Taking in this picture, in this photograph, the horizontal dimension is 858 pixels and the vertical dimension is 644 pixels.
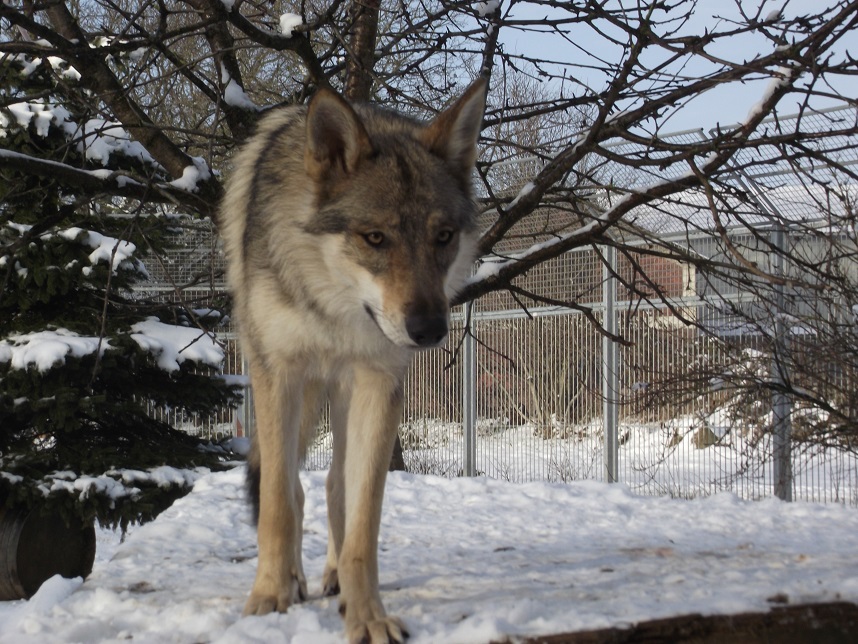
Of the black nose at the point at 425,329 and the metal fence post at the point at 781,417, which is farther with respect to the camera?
the metal fence post at the point at 781,417

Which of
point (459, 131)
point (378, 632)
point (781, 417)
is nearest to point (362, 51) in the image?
point (459, 131)

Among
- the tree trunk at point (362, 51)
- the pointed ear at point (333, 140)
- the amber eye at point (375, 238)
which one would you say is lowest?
the amber eye at point (375, 238)

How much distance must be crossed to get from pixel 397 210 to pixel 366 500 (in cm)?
105

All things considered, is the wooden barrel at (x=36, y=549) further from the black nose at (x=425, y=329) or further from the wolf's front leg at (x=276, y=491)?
the black nose at (x=425, y=329)

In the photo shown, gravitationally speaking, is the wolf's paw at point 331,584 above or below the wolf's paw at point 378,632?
below

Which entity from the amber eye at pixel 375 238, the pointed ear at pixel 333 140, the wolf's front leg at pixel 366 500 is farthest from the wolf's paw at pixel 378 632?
the pointed ear at pixel 333 140

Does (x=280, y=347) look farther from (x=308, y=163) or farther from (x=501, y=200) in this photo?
(x=501, y=200)

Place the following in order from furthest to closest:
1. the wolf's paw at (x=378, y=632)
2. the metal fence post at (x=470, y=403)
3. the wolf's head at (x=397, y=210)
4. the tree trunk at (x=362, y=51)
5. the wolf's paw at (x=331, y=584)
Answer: the metal fence post at (x=470, y=403) → the tree trunk at (x=362, y=51) → the wolf's paw at (x=331, y=584) → the wolf's head at (x=397, y=210) → the wolf's paw at (x=378, y=632)

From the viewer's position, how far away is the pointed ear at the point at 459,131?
341cm

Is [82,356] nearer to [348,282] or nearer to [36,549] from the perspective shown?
[36,549]

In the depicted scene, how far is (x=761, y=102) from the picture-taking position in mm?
3814

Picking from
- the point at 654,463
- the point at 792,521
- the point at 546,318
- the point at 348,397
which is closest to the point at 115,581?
the point at 348,397

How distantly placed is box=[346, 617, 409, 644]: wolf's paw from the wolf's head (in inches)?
35.6

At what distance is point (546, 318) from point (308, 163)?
7.62 m
